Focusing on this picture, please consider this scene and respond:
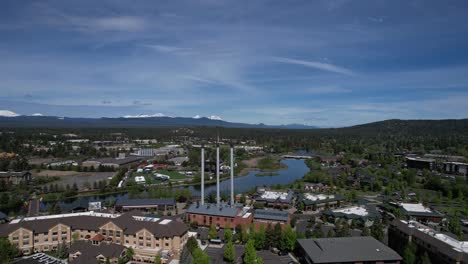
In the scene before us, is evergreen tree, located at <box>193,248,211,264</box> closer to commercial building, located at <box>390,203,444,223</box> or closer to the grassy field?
commercial building, located at <box>390,203,444,223</box>

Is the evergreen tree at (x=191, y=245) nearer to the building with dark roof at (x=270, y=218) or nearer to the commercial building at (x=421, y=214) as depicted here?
the building with dark roof at (x=270, y=218)

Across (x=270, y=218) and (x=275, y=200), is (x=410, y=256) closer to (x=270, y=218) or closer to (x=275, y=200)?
(x=270, y=218)

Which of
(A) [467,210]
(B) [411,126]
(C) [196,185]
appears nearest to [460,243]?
(A) [467,210]

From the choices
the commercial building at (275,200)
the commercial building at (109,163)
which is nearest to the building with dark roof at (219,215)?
the commercial building at (275,200)

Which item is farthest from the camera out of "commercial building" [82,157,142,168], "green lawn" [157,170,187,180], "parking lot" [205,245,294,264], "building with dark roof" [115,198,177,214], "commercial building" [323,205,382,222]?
"commercial building" [82,157,142,168]

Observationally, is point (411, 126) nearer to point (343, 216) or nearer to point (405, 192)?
point (405, 192)

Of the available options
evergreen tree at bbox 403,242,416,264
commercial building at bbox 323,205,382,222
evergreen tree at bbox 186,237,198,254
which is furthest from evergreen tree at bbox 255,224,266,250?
commercial building at bbox 323,205,382,222

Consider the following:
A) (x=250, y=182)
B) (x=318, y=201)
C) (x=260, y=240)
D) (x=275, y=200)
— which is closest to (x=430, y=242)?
(x=260, y=240)
